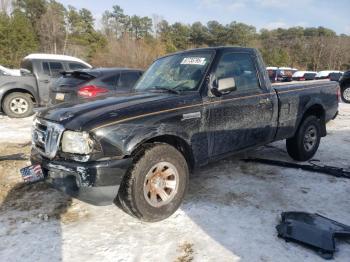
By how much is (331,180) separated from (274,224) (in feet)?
5.90

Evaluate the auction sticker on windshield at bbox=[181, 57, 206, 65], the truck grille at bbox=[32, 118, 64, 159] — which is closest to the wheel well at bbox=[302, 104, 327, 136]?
the auction sticker on windshield at bbox=[181, 57, 206, 65]

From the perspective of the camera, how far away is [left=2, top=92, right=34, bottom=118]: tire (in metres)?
10.4

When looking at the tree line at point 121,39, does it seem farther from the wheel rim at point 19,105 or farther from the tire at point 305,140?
the tire at point 305,140

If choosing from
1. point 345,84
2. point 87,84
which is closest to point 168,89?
point 87,84

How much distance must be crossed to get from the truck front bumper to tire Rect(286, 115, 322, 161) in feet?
11.2

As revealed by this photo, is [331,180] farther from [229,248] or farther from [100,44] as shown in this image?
[100,44]

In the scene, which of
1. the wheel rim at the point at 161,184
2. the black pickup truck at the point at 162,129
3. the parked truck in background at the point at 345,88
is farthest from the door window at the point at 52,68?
the parked truck in background at the point at 345,88

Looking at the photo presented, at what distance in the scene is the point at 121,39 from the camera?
45.2 meters

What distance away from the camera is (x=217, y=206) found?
4.18 m

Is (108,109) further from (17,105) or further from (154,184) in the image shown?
(17,105)

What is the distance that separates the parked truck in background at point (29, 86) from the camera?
10344 millimetres

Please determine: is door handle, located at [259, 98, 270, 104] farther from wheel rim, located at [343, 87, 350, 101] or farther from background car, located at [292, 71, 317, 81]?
background car, located at [292, 71, 317, 81]

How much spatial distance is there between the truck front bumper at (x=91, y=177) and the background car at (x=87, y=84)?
14.1ft

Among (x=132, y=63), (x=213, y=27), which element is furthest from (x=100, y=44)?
(x=213, y=27)
